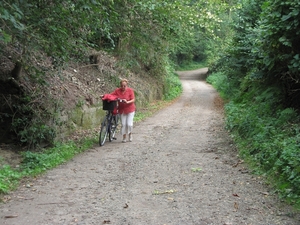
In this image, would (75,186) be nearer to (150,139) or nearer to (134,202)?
(134,202)

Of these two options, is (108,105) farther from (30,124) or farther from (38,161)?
(38,161)

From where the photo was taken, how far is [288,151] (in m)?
6.86

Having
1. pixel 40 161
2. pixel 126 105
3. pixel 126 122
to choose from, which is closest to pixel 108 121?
pixel 126 122

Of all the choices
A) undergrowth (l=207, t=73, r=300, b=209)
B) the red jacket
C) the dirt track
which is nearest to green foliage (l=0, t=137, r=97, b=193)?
the dirt track

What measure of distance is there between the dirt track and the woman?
2.83 ft

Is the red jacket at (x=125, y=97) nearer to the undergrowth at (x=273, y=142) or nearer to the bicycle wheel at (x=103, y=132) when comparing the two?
the bicycle wheel at (x=103, y=132)

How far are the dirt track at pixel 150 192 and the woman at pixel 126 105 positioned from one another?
0.86m

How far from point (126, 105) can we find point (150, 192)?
5048 mm

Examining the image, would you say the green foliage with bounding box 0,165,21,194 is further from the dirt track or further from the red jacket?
the red jacket

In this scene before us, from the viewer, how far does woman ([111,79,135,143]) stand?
35.6ft

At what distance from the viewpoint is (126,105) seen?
11.1m

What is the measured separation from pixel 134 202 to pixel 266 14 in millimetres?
6177

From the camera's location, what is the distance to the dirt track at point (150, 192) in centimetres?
518

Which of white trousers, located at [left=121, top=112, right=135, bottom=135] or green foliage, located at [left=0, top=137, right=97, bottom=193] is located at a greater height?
white trousers, located at [left=121, top=112, right=135, bottom=135]
